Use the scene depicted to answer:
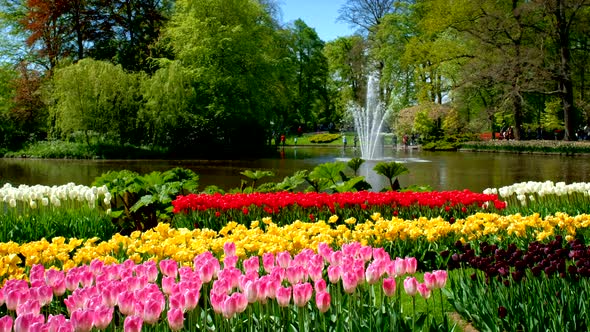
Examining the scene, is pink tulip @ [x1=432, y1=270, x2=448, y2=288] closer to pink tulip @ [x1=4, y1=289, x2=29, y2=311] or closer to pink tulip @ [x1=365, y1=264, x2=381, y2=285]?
pink tulip @ [x1=365, y1=264, x2=381, y2=285]

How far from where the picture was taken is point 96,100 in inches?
1107

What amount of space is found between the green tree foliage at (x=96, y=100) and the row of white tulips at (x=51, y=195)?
20501 millimetres

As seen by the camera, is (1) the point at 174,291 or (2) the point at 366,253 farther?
(2) the point at 366,253

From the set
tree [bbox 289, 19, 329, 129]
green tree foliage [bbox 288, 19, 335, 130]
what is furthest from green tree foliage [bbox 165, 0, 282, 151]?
tree [bbox 289, 19, 329, 129]

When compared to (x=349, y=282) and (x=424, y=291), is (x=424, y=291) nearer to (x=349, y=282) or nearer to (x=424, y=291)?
(x=424, y=291)

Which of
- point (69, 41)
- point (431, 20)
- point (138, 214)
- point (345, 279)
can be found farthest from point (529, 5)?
point (345, 279)

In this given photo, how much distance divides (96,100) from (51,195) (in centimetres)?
2141

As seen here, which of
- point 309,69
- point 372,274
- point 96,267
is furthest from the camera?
point 309,69

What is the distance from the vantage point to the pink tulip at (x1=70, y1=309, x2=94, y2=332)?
2.24 metres

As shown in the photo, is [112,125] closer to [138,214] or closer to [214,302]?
Answer: [138,214]

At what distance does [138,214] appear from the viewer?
8.09 m

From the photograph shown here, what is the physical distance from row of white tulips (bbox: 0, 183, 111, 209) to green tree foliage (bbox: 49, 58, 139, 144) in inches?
807

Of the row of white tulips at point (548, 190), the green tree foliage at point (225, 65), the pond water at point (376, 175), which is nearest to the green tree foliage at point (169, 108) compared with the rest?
the green tree foliage at point (225, 65)

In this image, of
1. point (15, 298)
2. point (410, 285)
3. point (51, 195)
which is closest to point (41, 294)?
point (15, 298)
